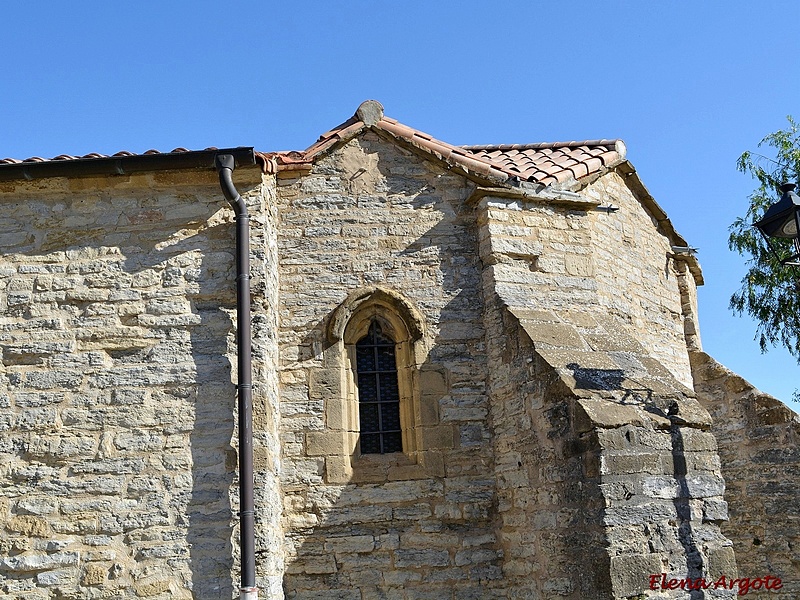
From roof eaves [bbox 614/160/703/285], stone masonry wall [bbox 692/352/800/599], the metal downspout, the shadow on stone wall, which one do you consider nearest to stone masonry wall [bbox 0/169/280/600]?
the shadow on stone wall

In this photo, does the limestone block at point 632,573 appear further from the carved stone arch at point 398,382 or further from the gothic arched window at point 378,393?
the gothic arched window at point 378,393

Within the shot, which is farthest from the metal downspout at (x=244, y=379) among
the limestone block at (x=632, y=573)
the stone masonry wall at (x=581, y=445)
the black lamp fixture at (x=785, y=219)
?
the black lamp fixture at (x=785, y=219)

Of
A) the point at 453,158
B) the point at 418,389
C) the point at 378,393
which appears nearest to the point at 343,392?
the point at 378,393

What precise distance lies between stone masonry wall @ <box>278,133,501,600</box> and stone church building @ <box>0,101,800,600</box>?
19mm

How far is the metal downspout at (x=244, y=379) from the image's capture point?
6.16m

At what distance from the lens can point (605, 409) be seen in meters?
6.19

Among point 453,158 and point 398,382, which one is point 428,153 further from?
point 398,382

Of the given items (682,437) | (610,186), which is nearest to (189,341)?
(682,437)

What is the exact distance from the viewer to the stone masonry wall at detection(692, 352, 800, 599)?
29.0ft

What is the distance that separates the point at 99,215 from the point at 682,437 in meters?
5.17

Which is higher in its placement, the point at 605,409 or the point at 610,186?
the point at 610,186

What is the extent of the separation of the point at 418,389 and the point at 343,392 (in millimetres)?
660

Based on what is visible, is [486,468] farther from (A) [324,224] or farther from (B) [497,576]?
(A) [324,224]

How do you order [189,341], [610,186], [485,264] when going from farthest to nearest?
[610,186], [485,264], [189,341]
